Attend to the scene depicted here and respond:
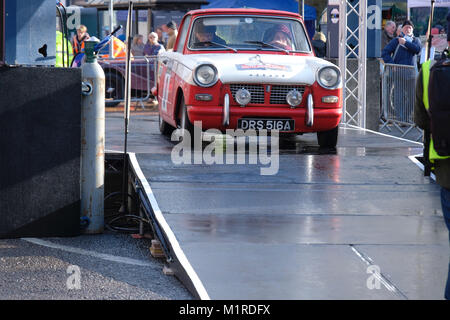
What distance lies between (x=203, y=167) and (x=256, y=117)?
1430 mm

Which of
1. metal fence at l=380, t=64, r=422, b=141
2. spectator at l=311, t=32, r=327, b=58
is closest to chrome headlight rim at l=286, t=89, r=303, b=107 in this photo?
metal fence at l=380, t=64, r=422, b=141

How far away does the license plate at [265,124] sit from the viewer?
9.81 m

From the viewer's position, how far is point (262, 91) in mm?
9891

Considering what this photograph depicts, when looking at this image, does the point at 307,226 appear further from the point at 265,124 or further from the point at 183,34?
the point at 183,34

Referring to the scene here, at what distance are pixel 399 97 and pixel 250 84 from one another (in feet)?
21.8

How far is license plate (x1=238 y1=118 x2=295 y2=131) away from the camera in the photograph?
9.81m

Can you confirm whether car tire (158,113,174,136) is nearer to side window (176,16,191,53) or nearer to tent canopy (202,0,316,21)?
side window (176,16,191,53)

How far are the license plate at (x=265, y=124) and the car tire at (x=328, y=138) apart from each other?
567mm

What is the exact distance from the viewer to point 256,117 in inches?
388

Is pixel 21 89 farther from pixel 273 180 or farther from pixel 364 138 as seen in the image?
pixel 364 138

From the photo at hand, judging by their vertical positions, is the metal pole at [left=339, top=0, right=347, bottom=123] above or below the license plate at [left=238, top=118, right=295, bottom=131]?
above

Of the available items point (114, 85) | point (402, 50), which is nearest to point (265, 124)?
point (402, 50)

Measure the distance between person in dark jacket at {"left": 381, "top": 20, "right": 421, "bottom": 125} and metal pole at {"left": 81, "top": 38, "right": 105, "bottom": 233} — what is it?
8.94 meters

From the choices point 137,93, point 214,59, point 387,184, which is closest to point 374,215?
point 387,184
